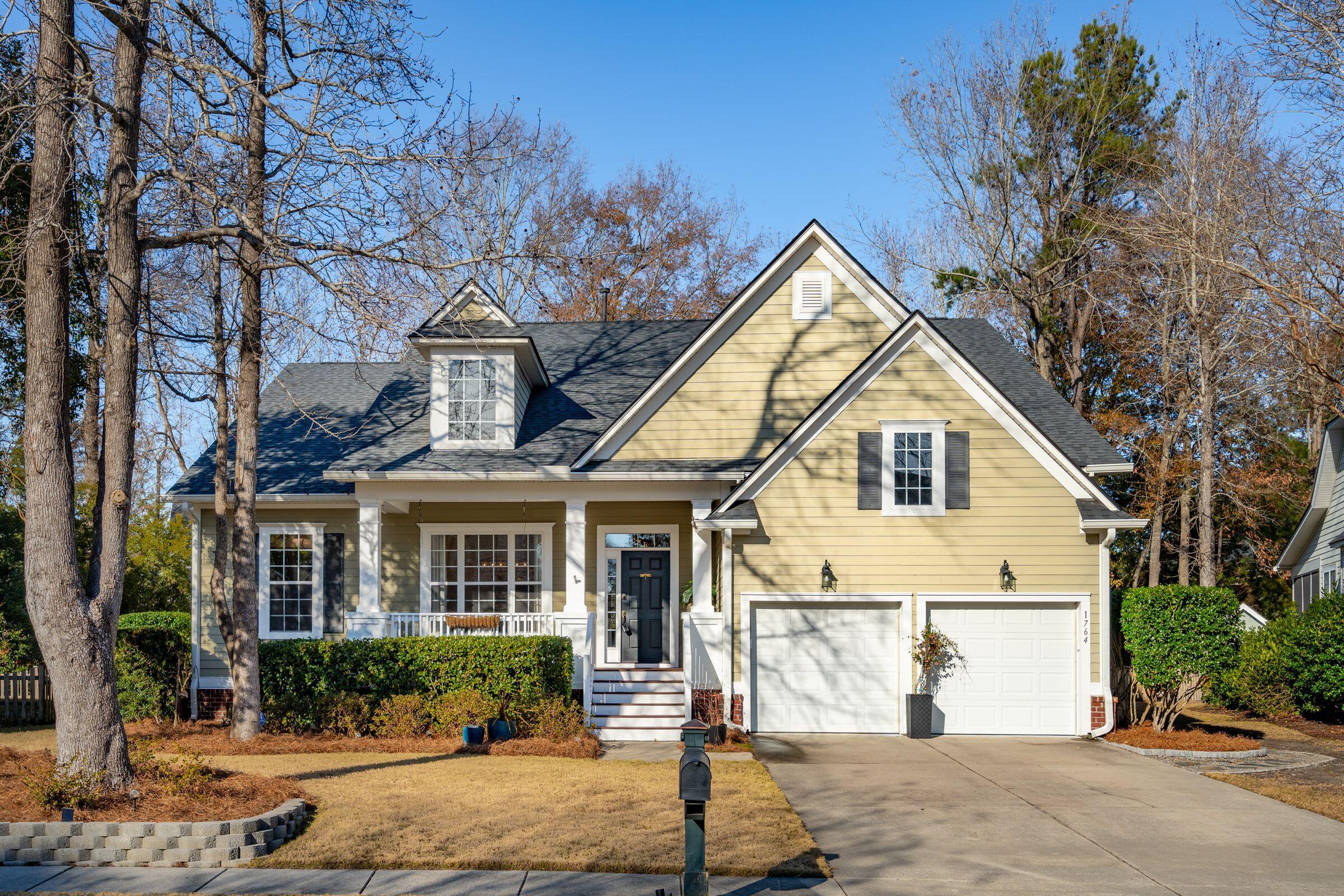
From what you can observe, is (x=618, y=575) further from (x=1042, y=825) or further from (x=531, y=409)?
(x=1042, y=825)

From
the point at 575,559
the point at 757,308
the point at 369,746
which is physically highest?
the point at 757,308

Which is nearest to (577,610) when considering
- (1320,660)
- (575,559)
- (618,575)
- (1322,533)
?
(575,559)

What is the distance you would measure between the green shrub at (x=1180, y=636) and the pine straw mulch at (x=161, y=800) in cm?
1186

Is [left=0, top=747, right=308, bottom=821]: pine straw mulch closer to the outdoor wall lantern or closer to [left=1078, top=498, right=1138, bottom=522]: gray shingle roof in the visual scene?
the outdoor wall lantern

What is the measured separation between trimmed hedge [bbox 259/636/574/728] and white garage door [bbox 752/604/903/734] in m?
3.32

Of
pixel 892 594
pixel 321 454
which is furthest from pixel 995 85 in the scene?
pixel 321 454

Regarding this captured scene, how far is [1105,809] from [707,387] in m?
9.06

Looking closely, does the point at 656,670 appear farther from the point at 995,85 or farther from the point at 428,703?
the point at 995,85

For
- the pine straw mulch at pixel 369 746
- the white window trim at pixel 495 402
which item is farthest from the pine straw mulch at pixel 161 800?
the white window trim at pixel 495 402


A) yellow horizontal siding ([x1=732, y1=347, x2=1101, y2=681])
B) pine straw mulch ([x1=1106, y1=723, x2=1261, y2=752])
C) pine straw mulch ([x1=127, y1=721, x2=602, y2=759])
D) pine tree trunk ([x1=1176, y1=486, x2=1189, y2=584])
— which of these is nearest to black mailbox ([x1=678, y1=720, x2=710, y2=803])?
pine straw mulch ([x1=127, y1=721, x2=602, y2=759])

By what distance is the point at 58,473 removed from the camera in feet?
30.0

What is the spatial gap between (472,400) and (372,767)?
7.08 meters

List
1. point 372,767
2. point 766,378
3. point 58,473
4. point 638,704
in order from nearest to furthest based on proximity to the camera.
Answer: point 58,473 < point 372,767 < point 638,704 < point 766,378

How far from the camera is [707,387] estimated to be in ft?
56.7
